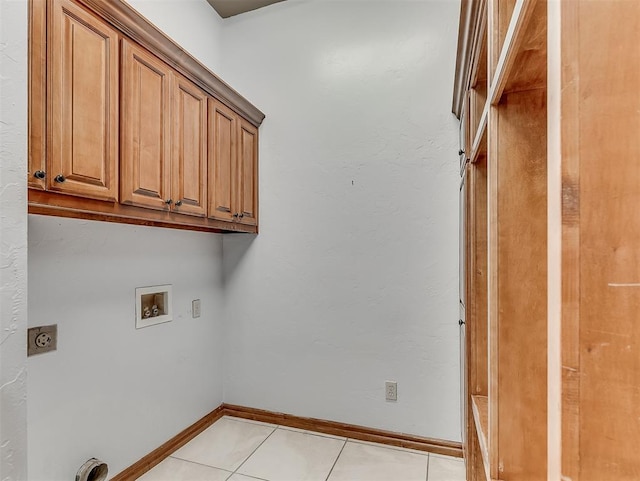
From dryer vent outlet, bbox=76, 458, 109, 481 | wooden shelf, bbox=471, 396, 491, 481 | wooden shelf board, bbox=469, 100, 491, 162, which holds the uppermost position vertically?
wooden shelf board, bbox=469, 100, 491, 162

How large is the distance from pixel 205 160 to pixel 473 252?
1542 millimetres

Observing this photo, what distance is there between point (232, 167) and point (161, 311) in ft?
3.38

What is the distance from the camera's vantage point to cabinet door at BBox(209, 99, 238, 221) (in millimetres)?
2072

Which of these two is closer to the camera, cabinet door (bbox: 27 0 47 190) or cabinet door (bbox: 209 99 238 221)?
cabinet door (bbox: 27 0 47 190)

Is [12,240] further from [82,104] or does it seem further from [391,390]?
[391,390]

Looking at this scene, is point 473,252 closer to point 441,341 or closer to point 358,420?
point 441,341

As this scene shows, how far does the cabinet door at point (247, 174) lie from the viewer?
7.77 feet

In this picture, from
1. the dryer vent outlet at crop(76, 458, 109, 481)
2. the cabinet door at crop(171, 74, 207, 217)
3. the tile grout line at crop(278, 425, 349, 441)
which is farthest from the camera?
the tile grout line at crop(278, 425, 349, 441)

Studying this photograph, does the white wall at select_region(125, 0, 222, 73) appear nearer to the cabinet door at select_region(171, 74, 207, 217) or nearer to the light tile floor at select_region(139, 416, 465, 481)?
the cabinet door at select_region(171, 74, 207, 217)

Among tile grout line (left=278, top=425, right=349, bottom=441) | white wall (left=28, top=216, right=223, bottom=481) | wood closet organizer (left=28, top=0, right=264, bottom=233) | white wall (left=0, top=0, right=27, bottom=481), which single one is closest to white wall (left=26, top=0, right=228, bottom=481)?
white wall (left=28, top=216, right=223, bottom=481)

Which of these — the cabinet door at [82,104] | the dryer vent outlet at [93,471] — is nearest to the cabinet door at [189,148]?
the cabinet door at [82,104]

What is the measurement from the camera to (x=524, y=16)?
2.00ft

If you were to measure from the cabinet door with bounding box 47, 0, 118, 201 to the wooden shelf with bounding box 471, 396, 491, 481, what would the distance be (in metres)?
1.61

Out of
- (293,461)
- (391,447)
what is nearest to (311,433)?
(293,461)
